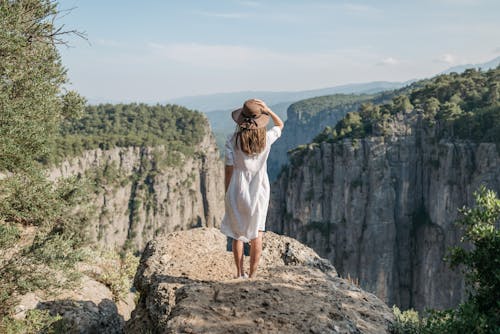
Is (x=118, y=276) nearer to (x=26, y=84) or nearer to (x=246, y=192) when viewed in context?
(x=26, y=84)

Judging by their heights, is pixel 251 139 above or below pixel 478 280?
above

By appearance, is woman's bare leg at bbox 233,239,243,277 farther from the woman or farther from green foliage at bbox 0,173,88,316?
green foliage at bbox 0,173,88,316

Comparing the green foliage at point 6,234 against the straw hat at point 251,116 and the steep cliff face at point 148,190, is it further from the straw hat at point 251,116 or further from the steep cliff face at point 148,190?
the steep cliff face at point 148,190

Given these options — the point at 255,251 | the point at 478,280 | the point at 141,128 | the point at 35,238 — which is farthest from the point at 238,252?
the point at 141,128

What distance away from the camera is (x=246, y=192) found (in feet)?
26.1

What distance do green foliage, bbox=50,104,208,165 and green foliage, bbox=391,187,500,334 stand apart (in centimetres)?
9823

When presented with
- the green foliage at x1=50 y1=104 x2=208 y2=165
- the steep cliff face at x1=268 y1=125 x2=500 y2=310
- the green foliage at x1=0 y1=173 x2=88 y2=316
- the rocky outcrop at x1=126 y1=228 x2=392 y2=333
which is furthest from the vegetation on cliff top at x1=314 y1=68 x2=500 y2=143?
the green foliage at x1=0 y1=173 x2=88 y2=316

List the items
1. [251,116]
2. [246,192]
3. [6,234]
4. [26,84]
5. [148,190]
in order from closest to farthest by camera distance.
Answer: [251,116], [246,192], [6,234], [26,84], [148,190]

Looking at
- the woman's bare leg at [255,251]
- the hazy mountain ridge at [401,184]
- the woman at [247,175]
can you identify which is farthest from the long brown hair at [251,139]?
the hazy mountain ridge at [401,184]

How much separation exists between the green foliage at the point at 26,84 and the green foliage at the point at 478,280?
28.9ft

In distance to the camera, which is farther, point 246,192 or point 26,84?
point 26,84

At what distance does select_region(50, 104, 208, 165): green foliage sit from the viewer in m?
109

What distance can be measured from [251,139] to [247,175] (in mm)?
644

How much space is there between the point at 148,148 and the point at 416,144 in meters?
66.1
